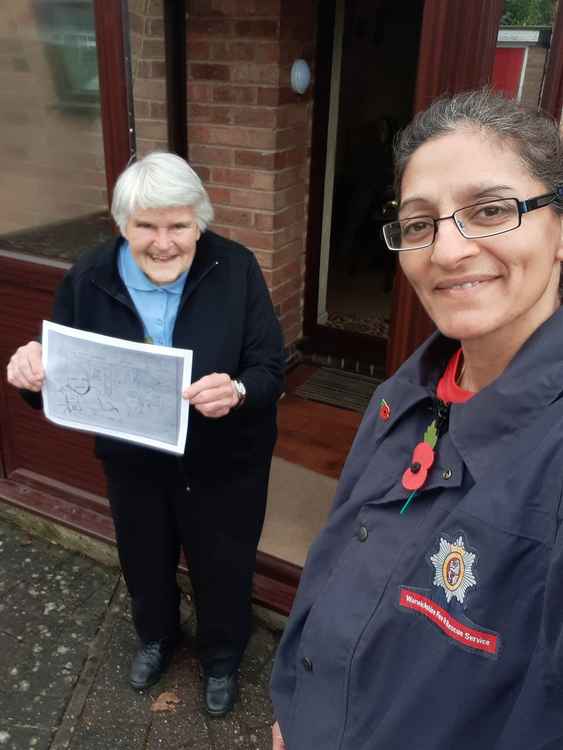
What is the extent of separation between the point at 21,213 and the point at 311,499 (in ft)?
6.66

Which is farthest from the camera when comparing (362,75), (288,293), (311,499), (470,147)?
(362,75)

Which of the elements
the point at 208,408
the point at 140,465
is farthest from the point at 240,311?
the point at 140,465

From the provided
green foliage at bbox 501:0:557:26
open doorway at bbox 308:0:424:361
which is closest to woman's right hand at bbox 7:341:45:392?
green foliage at bbox 501:0:557:26

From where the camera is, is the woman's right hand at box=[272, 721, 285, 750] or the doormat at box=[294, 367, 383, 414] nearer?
the woman's right hand at box=[272, 721, 285, 750]

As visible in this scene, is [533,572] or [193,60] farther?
[193,60]

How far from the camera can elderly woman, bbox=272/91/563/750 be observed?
2.88 feet

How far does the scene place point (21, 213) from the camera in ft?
9.86

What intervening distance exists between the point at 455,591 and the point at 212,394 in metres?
0.97

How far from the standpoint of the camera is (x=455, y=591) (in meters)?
0.94

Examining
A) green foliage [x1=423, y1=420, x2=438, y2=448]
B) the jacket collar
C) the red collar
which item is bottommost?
green foliage [x1=423, y1=420, x2=438, y2=448]

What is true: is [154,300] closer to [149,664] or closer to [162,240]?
[162,240]

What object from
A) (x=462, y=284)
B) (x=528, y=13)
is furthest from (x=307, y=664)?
(x=528, y=13)

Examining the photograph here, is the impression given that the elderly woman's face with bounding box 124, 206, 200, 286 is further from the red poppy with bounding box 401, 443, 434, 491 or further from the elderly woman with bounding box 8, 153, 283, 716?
the red poppy with bounding box 401, 443, 434, 491

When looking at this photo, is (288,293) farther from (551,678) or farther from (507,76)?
(551,678)
